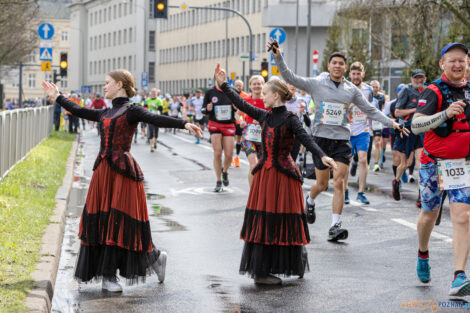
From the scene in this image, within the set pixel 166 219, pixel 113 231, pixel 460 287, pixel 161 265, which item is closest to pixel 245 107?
pixel 161 265

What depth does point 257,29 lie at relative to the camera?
79250mm

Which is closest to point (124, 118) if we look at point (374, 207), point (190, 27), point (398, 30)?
point (374, 207)

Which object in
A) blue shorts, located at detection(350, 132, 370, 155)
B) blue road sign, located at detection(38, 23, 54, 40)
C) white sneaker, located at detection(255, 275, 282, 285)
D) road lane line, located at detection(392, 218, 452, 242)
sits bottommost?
road lane line, located at detection(392, 218, 452, 242)

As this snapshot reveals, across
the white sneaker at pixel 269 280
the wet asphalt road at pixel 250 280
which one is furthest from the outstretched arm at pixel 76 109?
the white sneaker at pixel 269 280

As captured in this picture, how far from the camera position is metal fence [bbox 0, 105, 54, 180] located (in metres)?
15.4

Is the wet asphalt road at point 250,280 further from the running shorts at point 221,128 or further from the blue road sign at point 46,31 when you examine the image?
the blue road sign at point 46,31

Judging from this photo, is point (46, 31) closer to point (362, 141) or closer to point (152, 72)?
point (362, 141)

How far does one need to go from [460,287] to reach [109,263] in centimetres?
256

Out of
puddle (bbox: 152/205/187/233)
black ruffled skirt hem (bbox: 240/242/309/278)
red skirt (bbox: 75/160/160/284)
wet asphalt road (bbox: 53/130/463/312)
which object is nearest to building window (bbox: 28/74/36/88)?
wet asphalt road (bbox: 53/130/463/312)

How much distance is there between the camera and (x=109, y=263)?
7730 millimetres

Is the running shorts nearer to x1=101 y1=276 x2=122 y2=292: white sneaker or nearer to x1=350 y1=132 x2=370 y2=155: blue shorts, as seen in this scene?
x1=350 y1=132 x2=370 y2=155: blue shorts

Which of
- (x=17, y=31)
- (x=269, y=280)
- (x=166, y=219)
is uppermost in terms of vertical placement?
(x=17, y=31)

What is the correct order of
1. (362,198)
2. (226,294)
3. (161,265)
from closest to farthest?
(226,294) → (161,265) → (362,198)

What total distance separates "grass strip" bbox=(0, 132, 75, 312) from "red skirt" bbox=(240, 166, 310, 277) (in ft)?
5.65
